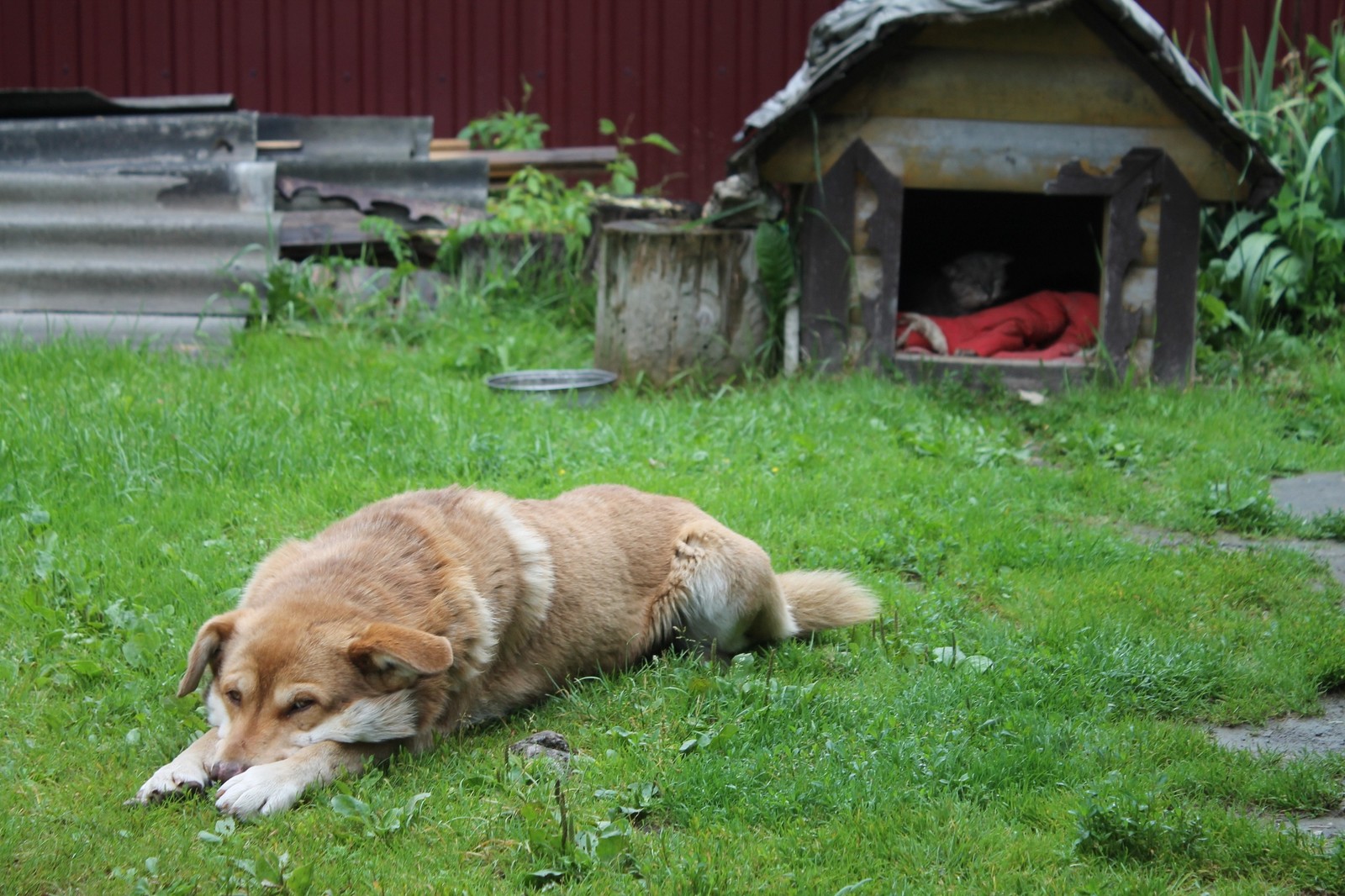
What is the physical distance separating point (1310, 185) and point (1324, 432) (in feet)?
8.32

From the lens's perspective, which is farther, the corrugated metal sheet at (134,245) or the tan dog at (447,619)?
the corrugated metal sheet at (134,245)

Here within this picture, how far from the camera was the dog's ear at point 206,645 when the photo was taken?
11.2 feet

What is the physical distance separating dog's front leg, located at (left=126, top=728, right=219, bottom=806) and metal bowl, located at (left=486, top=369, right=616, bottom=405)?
396cm

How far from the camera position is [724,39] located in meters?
11.5

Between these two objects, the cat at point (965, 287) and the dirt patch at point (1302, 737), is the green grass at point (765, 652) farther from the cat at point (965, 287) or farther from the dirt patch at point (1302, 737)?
the cat at point (965, 287)

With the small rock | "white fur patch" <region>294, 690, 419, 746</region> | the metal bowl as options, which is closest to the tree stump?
the metal bowl

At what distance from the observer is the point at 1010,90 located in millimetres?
7629

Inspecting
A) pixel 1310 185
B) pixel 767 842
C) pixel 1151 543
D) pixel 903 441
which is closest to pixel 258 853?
pixel 767 842

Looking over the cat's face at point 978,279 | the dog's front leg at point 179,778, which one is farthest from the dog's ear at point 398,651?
the cat's face at point 978,279

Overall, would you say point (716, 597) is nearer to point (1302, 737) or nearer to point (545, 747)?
point (545, 747)

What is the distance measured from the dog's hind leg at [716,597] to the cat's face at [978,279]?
513cm

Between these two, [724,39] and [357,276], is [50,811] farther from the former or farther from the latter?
[724,39]

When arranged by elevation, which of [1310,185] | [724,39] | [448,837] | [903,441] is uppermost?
Answer: [724,39]

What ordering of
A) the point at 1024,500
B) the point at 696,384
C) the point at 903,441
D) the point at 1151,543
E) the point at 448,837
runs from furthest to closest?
1. the point at 696,384
2. the point at 903,441
3. the point at 1024,500
4. the point at 1151,543
5. the point at 448,837
